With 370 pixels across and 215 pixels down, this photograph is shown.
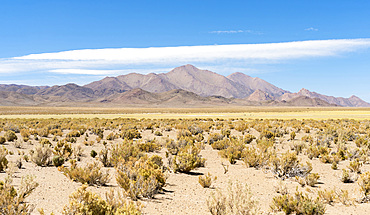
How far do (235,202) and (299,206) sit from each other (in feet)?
7.83

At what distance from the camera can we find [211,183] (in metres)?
9.97

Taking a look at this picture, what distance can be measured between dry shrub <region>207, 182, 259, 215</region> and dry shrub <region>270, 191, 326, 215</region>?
1.62 meters

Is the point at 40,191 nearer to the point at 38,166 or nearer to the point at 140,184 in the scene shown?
the point at 140,184

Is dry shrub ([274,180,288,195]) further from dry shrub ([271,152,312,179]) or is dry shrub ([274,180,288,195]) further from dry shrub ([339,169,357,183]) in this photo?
dry shrub ([339,169,357,183])

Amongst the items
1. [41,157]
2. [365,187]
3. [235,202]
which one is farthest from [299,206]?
[41,157]

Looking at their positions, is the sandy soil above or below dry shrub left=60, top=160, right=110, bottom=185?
below

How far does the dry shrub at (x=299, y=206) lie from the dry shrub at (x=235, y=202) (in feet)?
5.33

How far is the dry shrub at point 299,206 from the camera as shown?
6.81 m

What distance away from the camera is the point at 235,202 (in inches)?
217

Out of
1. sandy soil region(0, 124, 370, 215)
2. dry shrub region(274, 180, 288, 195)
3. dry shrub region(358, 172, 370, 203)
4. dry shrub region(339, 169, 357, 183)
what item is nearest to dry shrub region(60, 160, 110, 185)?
sandy soil region(0, 124, 370, 215)

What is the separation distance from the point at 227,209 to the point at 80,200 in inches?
116

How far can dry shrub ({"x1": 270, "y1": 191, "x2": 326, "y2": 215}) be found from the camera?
6.81 metres

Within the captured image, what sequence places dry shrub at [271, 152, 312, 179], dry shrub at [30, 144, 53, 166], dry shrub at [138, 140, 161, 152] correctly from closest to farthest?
→ dry shrub at [271, 152, 312, 179], dry shrub at [30, 144, 53, 166], dry shrub at [138, 140, 161, 152]

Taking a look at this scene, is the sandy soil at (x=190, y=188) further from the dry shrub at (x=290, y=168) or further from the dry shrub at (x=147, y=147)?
the dry shrub at (x=147, y=147)
